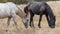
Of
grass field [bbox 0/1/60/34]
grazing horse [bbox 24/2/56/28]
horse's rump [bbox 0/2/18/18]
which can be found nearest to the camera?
grass field [bbox 0/1/60/34]

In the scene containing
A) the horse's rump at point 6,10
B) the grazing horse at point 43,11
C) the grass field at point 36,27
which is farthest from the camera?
the grazing horse at point 43,11

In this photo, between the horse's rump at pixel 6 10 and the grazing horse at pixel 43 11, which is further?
the grazing horse at pixel 43 11

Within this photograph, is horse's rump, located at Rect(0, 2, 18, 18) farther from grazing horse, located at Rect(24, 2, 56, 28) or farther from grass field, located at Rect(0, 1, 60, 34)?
grazing horse, located at Rect(24, 2, 56, 28)

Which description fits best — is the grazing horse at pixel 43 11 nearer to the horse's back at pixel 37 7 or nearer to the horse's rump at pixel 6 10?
the horse's back at pixel 37 7

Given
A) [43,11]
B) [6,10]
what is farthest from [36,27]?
[6,10]

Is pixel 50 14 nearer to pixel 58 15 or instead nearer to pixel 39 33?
pixel 39 33

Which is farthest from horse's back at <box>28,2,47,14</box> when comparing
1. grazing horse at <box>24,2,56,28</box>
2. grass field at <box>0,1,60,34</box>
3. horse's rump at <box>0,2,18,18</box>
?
horse's rump at <box>0,2,18,18</box>

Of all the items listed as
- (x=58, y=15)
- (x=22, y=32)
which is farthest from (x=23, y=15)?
(x=58, y=15)

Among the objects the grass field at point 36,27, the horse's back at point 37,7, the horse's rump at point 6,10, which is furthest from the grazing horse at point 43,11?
the horse's rump at point 6,10

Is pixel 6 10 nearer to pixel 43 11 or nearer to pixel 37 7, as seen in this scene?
pixel 37 7

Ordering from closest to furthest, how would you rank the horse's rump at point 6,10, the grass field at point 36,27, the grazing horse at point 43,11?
the grass field at point 36,27
the horse's rump at point 6,10
the grazing horse at point 43,11

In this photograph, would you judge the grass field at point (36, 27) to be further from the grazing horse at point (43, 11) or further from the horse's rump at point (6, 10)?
the horse's rump at point (6, 10)

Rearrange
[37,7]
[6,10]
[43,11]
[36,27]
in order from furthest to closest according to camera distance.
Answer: [36,27] < [37,7] < [43,11] < [6,10]

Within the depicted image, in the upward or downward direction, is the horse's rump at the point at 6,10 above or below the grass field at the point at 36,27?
above
